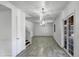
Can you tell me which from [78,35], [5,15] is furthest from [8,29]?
[78,35]

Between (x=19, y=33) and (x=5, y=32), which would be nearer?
(x=5, y=32)

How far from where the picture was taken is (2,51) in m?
5.15

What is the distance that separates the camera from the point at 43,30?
19.7 m

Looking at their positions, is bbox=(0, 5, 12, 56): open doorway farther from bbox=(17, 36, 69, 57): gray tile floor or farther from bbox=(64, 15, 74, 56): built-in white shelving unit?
bbox=(64, 15, 74, 56): built-in white shelving unit

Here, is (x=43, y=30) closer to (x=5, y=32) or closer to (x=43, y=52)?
(x=43, y=52)

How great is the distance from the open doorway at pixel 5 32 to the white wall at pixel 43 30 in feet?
47.4

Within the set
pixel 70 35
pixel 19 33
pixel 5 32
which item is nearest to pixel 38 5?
pixel 19 33

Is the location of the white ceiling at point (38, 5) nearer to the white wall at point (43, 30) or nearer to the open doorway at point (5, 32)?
the open doorway at point (5, 32)

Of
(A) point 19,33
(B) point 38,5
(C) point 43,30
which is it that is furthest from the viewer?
(C) point 43,30

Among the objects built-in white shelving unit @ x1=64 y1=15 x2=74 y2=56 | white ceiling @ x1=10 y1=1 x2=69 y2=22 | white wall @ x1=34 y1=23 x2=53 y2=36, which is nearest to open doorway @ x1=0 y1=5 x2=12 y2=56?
white ceiling @ x1=10 y1=1 x2=69 y2=22

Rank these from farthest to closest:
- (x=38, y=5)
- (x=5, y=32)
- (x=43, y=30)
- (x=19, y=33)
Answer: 1. (x=43, y=30)
2. (x=19, y=33)
3. (x=38, y=5)
4. (x=5, y=32)

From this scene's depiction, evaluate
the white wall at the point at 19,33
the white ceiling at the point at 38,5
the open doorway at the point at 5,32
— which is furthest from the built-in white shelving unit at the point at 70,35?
the open doorway at the point at 5,32

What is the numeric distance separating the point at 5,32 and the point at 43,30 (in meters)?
14.8

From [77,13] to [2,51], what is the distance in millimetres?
3768
